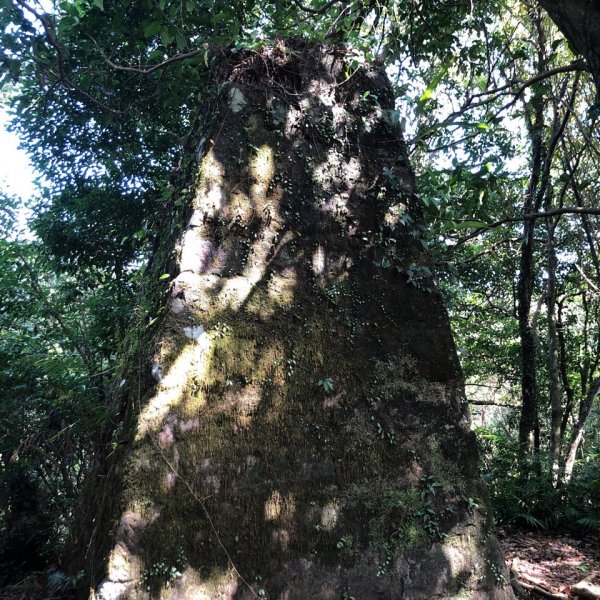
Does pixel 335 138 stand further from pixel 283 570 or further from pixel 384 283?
pixel 283 570

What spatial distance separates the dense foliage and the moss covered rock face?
1.51ft

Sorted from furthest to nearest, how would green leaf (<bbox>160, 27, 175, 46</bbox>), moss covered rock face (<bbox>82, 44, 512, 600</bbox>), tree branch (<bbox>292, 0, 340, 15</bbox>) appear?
green leaf (<bbox>160, 27, 175, 46</bbox>)
tree branch (<bbox>292, 0, 340, 15</bbox>)
moss covered rock face (<bbox>82, 44, 512, 600</bbox>)

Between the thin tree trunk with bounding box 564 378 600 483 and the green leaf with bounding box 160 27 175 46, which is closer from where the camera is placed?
the green leaf with bounding box 160 27 175 46

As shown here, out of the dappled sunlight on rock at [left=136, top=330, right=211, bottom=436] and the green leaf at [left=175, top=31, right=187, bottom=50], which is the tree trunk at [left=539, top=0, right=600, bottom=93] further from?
the green leaf at [left=175, top=31, right=187, bottom=50]

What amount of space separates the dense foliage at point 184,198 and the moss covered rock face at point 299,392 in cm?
46

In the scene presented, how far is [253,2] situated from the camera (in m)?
5.49

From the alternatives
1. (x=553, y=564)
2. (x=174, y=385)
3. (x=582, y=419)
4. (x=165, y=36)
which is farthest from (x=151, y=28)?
(x=582, y=419)

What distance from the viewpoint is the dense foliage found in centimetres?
441

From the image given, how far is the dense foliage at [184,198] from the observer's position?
4.41 metres

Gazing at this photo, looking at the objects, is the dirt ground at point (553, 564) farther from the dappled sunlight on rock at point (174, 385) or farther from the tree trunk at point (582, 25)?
the tree trunk at point (582, 25)

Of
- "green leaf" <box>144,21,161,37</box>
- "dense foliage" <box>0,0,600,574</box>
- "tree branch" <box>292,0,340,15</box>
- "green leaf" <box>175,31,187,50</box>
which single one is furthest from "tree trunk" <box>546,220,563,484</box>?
"green leaf" <box>144,21,161,37</box>

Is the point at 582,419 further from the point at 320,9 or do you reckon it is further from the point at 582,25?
the point at 582,25

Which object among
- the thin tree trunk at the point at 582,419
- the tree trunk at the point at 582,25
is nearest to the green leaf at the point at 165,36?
the tree trunk at the point at 582,25

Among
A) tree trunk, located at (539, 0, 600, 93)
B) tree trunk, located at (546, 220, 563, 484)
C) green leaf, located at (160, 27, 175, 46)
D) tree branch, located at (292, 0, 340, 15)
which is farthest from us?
tree trunk, located at (546, 220, 563, 484)
